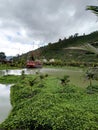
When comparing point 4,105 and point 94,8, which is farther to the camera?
point 4,105

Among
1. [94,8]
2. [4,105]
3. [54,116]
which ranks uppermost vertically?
[94,8]

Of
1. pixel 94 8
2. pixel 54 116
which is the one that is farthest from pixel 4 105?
pixel 94 8

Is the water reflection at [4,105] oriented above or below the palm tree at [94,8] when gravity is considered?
below

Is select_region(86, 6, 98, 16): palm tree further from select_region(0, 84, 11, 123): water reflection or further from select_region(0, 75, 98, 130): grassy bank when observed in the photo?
select_region(0, 84, 11, 123): water reflection

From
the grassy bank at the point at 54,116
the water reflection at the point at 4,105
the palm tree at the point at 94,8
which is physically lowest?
the water reflection at the point at 4,105

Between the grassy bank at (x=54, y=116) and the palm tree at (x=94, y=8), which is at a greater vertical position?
the palm tree at (x=94, y=8)

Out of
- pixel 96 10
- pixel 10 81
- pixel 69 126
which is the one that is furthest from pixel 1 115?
pixel 10 81

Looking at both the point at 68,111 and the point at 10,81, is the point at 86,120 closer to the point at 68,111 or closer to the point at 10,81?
the point at 68,111

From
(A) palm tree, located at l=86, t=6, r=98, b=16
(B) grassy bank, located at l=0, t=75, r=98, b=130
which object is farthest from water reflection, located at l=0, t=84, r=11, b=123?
(A) palm tree, located at l=86, t=6, r=98, b=16

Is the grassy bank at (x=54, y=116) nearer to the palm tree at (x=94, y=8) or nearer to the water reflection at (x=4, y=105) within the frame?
the water reflection at (x=4, y=105)

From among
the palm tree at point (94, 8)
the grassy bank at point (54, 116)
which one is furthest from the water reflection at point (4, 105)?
the palm tree at point (94, 8)

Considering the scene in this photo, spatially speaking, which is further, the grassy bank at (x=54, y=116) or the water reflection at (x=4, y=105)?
the water reflection at (x=4, y=105)

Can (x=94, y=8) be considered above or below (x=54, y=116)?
above

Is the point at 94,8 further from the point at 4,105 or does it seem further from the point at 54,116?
the point at 4,105
